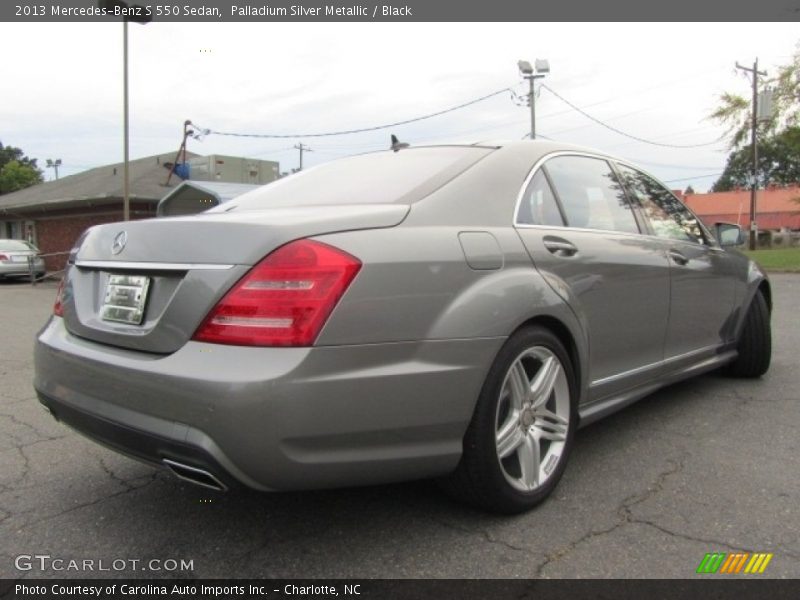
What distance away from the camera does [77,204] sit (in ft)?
71.1

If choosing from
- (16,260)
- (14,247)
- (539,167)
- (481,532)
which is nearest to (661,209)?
(539,167)

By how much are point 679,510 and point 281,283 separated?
1.84m

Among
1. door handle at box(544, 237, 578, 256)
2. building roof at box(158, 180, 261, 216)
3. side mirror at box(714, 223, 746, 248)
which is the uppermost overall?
building roof at box(158, 180, 261, 216)

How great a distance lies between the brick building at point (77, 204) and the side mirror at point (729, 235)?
1860 centimetres

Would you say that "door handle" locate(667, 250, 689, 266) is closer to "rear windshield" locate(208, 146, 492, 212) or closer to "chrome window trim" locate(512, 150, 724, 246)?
"chrome window trim" locate(512, 150, 724, 246)

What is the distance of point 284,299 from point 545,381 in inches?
47.7

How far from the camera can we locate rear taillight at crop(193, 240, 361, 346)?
1.97 metres

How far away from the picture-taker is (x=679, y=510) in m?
2.59

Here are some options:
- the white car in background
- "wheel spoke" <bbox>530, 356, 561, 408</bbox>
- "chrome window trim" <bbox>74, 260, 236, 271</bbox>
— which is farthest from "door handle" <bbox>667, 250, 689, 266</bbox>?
the white car in background

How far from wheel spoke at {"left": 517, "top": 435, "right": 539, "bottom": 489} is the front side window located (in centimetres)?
169

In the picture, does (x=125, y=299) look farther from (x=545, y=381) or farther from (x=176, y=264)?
(x=545, y=381)

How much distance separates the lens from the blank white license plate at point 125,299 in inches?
87.4
